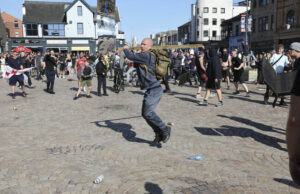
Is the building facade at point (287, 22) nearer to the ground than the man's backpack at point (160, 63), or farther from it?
farther from it

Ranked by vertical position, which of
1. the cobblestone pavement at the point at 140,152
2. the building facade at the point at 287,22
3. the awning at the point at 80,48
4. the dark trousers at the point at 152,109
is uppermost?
the building facade at the point at 287,22

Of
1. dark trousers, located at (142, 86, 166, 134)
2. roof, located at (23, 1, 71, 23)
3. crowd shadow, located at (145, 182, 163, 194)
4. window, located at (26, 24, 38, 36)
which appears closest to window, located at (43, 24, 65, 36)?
roof, located at (23, 1, 71, 23)

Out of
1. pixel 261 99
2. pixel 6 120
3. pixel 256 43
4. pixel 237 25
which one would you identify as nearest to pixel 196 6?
pixel 237 25

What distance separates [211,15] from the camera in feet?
243

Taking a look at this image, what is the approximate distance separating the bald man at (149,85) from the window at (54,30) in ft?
163

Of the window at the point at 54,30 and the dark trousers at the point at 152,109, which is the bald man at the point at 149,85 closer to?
the dark trousers at the point at 152,109

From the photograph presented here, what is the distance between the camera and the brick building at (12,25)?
6556cm

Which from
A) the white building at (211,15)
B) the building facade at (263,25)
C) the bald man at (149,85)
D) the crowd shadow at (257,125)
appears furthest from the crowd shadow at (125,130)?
the white building at (211,15)

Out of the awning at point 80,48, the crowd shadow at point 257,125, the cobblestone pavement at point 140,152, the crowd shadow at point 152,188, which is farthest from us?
the awning at point 80,48

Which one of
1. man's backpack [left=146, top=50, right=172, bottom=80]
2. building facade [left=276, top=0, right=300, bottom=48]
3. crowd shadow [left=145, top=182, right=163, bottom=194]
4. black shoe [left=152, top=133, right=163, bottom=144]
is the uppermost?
building facade [left=276, top=0, right=300, bottom=48]

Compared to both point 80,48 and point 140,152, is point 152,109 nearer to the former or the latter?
point 140,152

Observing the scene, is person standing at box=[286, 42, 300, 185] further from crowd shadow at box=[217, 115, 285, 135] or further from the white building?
the white building

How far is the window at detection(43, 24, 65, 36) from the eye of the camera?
169 ft

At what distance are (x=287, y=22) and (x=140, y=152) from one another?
3359cm
